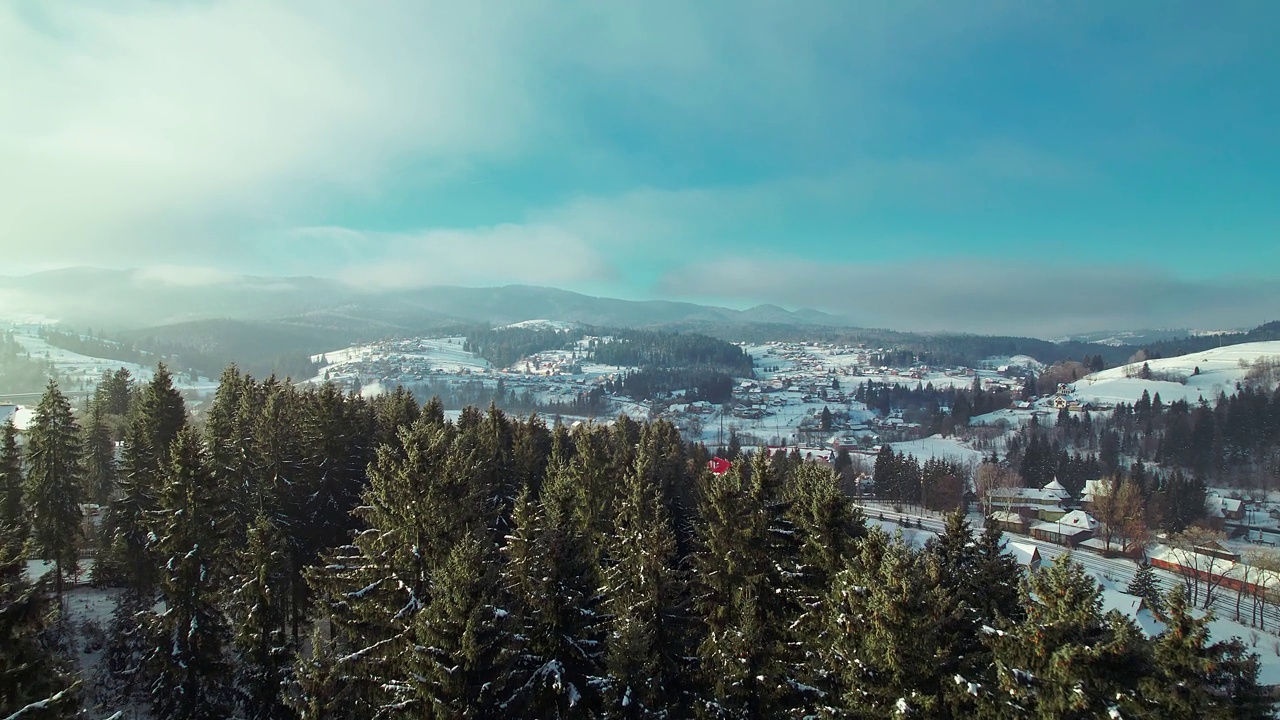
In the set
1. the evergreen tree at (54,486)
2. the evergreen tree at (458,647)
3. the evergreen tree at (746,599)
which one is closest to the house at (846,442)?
the evergreen tree at (746,599)

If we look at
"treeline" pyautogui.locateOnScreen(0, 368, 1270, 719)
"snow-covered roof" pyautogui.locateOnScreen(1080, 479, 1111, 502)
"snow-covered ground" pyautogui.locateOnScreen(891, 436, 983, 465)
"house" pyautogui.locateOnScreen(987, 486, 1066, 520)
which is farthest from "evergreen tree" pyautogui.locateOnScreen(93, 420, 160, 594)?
"snow-covered ground" pyautogui.locateOnScreen(891, 436, 983, 465)

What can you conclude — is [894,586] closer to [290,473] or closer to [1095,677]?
[1095,677]

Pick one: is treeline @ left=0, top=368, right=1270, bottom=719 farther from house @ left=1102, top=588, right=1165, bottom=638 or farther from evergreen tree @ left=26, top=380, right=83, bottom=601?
house @ left=1102, top=588, right=1165, bottom=638

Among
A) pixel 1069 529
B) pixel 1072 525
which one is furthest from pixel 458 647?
pixel 1072 525

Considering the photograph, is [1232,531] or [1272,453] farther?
[1272,453]

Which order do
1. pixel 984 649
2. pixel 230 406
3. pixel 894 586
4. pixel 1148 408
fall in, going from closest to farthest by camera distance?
pixel 894 586, pixel 984 649, pixel 230 406, pixel 1148 408

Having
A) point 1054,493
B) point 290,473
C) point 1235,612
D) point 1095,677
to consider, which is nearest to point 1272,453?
point 1054,493
